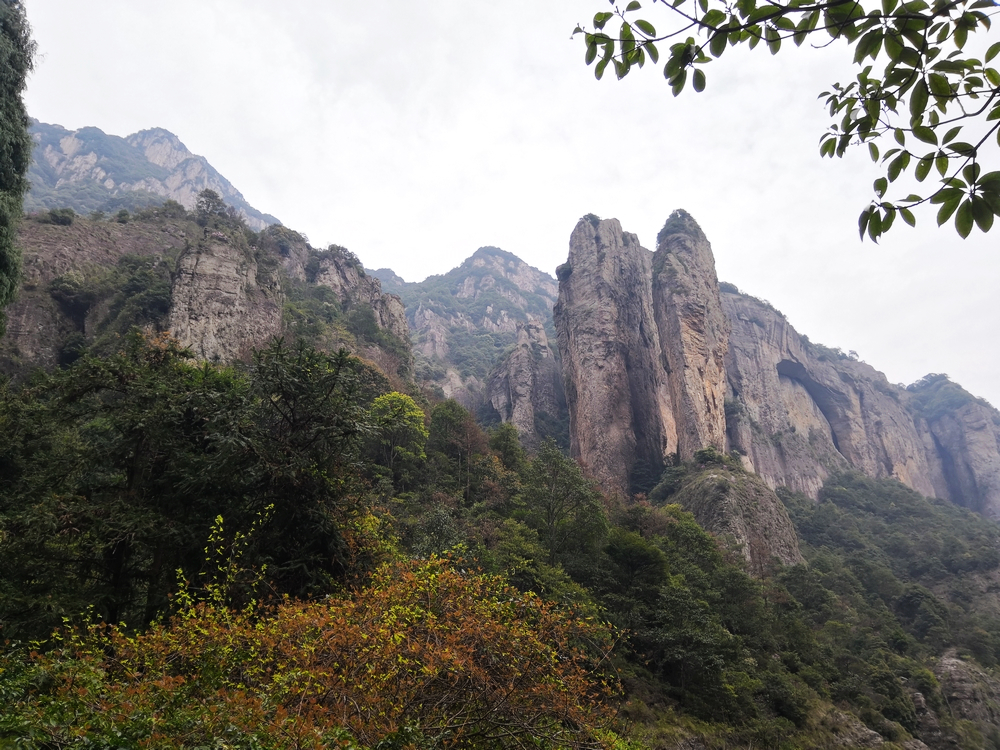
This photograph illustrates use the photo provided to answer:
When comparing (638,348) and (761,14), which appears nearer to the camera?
(761,14)

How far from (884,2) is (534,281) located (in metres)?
129

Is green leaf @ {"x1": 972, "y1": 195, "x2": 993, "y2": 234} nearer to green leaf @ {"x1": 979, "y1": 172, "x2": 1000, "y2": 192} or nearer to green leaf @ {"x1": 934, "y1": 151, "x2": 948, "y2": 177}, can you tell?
→ green leaf @ {"x1": 979, "y1": 172, "x2": 1000, "y2": 192}

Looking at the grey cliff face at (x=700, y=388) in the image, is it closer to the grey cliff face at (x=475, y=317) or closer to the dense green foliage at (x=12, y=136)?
the grey cliff face at (x=475, y=317)

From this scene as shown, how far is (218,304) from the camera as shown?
25906 mm

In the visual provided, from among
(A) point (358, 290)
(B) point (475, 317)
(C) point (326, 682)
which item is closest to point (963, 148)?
(C) point (326, 682)

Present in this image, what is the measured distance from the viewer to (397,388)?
30.2 meters

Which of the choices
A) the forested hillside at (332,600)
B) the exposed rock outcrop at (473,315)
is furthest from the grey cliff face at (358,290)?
the forested hillside at (332,600)

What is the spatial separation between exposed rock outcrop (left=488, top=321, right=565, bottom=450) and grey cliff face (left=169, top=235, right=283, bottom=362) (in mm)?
27368

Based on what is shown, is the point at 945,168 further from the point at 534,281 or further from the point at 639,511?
the point at 534,281

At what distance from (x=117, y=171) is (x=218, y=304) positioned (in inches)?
3733

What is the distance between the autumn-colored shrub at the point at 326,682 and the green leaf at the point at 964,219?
4616 millimetres

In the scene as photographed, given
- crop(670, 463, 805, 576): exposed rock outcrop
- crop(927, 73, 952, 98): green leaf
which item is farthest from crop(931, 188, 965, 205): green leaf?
crop(670, 463, 805, 576): exposed rock outcrop

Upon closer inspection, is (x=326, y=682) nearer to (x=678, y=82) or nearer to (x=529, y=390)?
(x=678, y=82)

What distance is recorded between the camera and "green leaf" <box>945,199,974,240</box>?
1.86 metres
